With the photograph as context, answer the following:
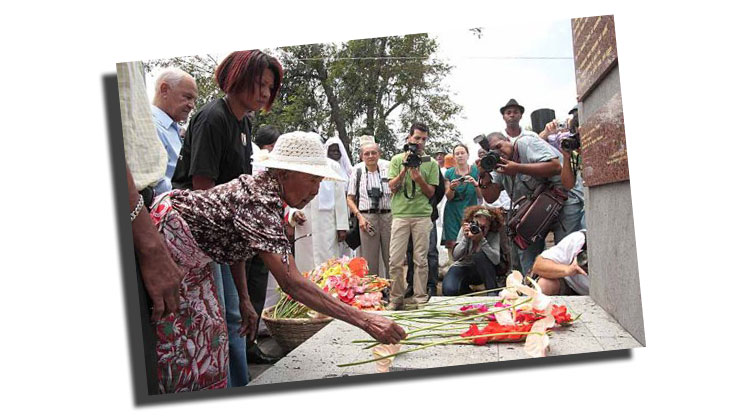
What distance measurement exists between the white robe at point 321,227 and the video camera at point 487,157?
719 mm

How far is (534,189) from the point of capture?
3.26 m

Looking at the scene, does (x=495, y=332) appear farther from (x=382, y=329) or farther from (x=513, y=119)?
(x=513, y=119)

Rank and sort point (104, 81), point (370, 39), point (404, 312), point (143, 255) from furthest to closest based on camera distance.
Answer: point (404, 312) < point (370, 39) < point (104, 81) < point (143, 255)

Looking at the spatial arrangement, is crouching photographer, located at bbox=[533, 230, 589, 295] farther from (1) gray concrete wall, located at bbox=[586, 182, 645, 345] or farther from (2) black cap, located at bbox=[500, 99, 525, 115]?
(2) black cap, located at bbox=[500, 99, 525, 115]

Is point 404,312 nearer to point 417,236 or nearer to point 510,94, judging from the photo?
point 417,236

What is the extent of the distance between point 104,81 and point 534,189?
2.11m

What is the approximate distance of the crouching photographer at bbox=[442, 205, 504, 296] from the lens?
325 cm

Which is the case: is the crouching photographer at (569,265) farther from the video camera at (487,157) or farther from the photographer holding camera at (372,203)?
the photographer holding camera at (372,203)

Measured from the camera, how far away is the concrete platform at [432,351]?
292 cm

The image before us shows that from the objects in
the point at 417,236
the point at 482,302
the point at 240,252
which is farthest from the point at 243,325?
the point at 482,302

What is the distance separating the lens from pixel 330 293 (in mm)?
3186

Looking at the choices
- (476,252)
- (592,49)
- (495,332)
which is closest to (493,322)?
(495,332)

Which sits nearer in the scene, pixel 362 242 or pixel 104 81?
pixel 104 81

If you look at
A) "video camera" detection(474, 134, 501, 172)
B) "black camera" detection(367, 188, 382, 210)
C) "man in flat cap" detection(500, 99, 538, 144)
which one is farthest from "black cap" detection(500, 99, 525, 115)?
"black camera" detection(367, 188, 382, 210)
